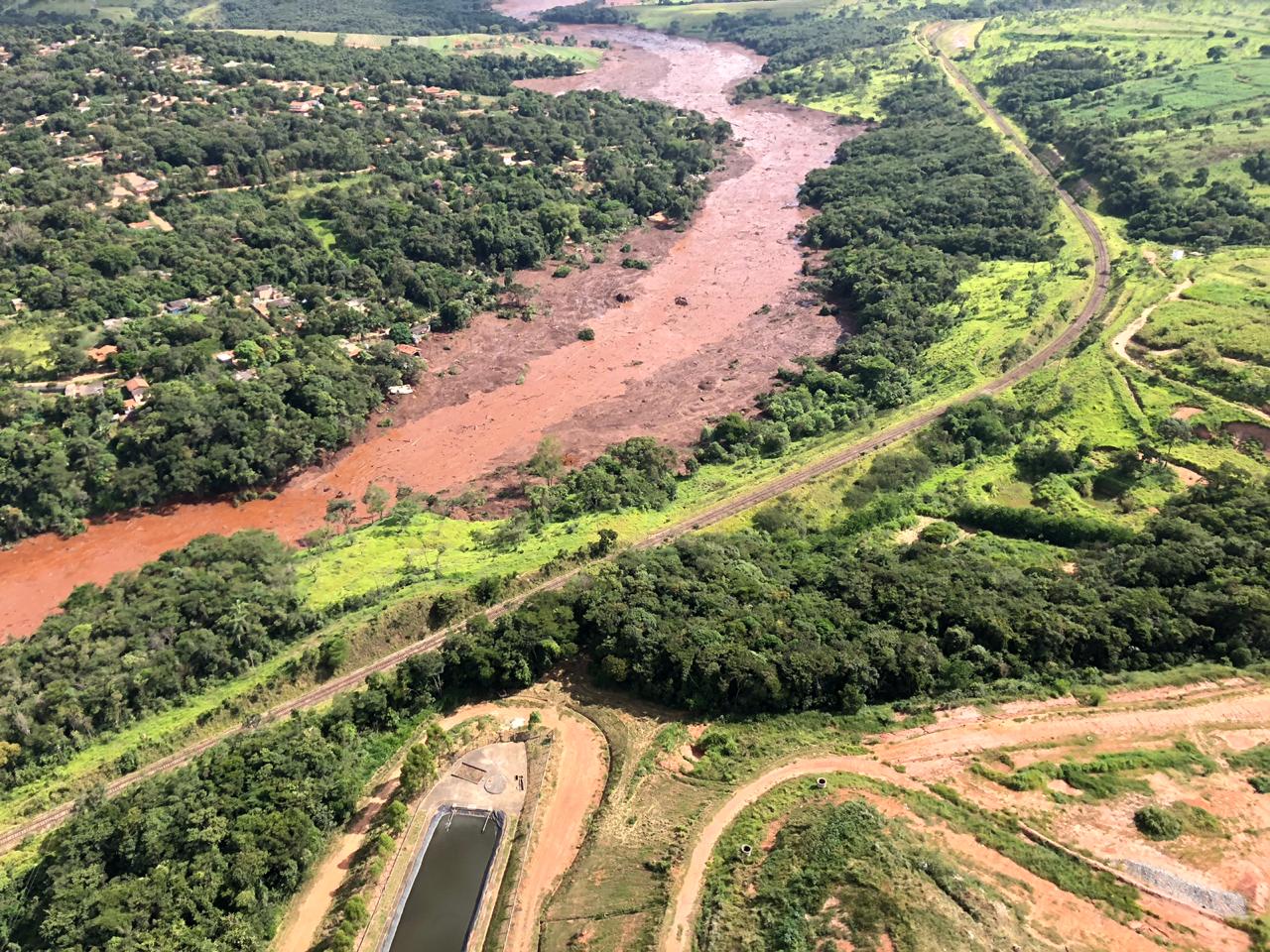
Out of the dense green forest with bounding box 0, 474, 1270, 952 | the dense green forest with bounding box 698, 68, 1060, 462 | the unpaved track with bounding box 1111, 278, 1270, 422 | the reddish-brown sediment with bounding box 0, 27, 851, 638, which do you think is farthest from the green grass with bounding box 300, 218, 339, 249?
the unpaved track with bounding box 1111, 278, 1270, 422

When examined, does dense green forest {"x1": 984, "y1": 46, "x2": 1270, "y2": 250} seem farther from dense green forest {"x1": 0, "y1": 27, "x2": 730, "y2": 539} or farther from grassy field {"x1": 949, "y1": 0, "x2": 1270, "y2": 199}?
dense green forest {"x1": 0, "y1": 27, "x2": 730, "y2": 539}

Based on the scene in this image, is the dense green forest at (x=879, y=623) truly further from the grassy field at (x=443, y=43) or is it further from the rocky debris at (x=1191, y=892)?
the grassy field at (x=443, y=43)

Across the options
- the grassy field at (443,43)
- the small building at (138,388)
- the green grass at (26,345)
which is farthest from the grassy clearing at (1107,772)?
the grassy field at (443,43)

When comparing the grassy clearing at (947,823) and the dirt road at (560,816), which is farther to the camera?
the dirt road at (560,816)

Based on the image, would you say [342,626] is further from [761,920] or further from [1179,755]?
[1179,755]

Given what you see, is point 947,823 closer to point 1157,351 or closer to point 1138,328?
point 1157,351

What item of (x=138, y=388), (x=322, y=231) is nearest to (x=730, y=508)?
(x=138, y=388)
